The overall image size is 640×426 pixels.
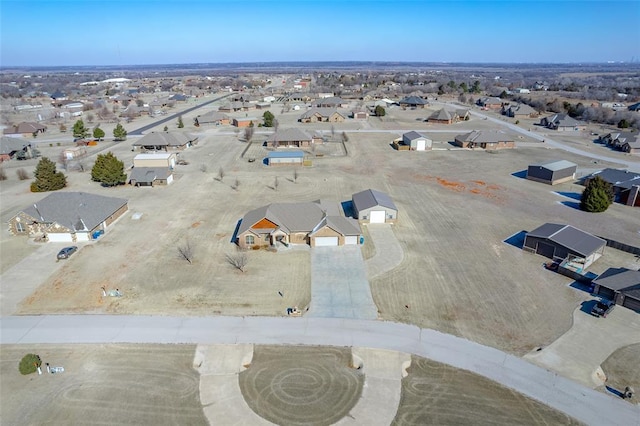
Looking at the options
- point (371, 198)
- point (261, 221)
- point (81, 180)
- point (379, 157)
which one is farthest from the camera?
point (379, 157)

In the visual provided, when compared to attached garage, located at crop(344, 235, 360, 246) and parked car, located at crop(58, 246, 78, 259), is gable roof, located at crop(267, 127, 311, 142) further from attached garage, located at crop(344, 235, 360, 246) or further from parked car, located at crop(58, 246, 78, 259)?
parked car, located at crop(58, 246, 78, 259)

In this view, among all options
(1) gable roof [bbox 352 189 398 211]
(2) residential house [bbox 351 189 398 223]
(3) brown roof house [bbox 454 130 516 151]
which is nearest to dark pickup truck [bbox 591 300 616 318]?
(2) residential house [bbox 351 189 398 223]

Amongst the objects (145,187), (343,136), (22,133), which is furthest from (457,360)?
(22,133)

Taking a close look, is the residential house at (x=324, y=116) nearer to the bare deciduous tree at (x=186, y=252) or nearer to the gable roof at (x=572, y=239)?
the bare deciduous tree at (x=186, y=252)

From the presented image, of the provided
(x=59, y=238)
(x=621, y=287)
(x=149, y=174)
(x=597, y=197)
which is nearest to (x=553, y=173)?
(x=597, y=197)

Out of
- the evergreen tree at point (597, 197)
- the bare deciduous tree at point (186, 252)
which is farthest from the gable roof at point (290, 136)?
the evergreen tree at point (597, 197)

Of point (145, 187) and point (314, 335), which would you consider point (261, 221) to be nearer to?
point (314, 335)
